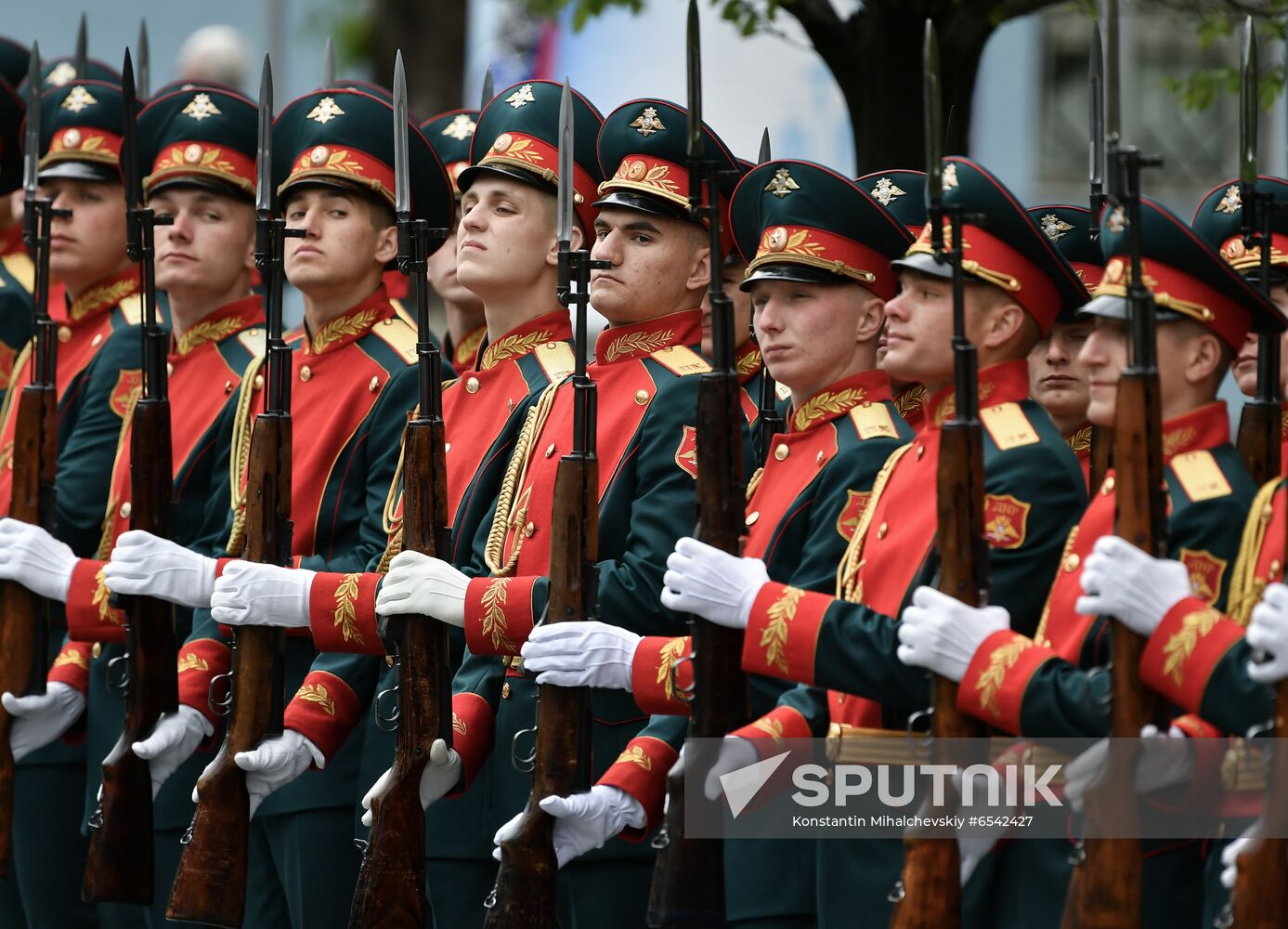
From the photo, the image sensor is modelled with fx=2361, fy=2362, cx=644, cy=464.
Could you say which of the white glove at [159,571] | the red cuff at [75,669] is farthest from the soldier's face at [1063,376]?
the red cuff at [75,669]

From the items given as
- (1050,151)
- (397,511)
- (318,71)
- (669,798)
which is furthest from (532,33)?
(669,798)

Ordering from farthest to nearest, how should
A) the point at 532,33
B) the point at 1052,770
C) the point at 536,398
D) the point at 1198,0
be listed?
the point at 532,33 < the point at 1198,0 < the point at 536,398 < the point at 1052,770

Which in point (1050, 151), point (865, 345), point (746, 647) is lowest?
point (746, 647)

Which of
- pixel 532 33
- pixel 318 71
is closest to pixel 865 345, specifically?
pixel 532 33

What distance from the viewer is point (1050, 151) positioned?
69.9 ft

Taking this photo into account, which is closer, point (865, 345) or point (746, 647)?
point (746, 647)

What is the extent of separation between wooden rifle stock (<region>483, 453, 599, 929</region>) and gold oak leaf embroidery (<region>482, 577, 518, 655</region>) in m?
0.20

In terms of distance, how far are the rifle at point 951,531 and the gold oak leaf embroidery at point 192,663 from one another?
310cm

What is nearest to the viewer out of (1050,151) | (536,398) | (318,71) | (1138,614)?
(1138,614)

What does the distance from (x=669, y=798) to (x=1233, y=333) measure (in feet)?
6.33

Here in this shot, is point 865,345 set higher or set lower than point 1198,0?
lower

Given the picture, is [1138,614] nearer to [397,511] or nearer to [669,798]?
[669,798]

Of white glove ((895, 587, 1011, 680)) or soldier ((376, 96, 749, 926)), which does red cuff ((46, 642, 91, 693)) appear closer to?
soldier ((376, 96, 749, 926))

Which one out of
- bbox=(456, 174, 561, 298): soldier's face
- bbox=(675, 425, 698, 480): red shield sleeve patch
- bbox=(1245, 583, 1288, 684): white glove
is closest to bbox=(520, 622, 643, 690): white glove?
bbox=(675, 425, 698, 480): red shield sleeve patch
